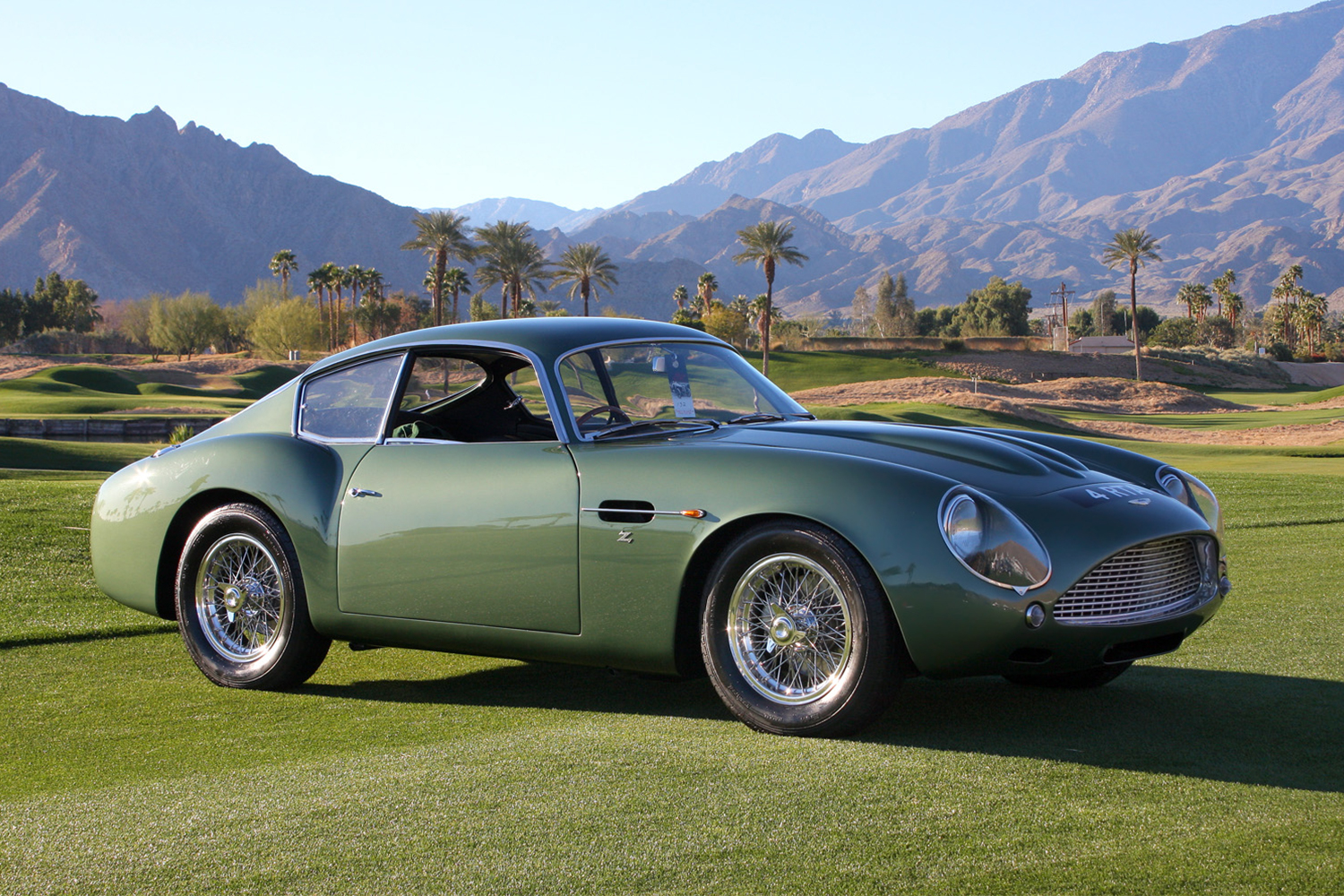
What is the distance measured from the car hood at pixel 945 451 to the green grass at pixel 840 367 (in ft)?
218

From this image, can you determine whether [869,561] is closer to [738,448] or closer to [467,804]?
[738,448]

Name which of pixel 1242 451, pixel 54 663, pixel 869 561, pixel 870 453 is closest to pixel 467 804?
pixel 869 561

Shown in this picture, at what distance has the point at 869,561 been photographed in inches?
147

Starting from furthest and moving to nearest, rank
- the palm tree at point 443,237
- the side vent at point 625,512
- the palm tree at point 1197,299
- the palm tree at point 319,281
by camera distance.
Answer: the palm tree at point 1197,299
the palm tree at point 319,281
the palm tree at point 443,237
the side vent at point 625,512

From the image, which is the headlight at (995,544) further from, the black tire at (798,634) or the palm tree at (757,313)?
the palm tree at (757,313)

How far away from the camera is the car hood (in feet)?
13.2

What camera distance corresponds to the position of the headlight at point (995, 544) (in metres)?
3.64

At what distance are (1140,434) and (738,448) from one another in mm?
43403

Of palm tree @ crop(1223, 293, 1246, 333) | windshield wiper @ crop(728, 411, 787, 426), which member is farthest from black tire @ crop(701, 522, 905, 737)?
palm tree @ crop(1223, 293, 1246, 333)

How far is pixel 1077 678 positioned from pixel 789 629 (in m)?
1.55

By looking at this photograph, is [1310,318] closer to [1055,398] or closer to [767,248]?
[1055,398]

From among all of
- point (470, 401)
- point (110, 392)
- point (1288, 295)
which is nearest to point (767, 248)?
point (110, 392)

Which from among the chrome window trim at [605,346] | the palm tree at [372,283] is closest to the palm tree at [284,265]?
the palm tree at [372,283]

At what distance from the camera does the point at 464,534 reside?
454 centimetres
